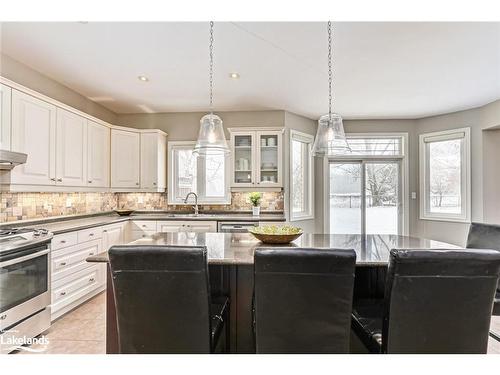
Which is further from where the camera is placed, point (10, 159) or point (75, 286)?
point (75, 286)

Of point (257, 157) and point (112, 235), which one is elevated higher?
point (257, 157)

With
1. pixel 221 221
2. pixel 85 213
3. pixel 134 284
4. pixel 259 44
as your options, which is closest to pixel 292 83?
pixel 259 44

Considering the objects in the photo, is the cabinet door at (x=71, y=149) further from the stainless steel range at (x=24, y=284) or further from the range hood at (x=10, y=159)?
the stainless steel range at (x=24, y=284)

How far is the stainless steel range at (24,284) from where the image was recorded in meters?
2.12

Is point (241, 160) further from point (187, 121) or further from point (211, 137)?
point (211, 137)

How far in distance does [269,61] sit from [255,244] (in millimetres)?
1959

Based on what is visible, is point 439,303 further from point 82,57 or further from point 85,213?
point 85,213

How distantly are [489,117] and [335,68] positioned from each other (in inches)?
118

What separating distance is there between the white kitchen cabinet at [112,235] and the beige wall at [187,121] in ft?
5.65

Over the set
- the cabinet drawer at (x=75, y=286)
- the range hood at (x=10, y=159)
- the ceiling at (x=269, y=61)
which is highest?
the ceiling at (x=269, y=61)

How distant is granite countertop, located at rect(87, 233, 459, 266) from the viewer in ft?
5.55

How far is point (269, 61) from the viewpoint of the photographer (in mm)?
3004

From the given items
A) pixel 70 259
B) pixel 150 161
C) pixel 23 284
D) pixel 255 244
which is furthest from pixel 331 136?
pixel 150 161

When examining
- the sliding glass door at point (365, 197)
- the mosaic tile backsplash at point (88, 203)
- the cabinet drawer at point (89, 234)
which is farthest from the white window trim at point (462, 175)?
the cabinet drawer at point (89, 234)
